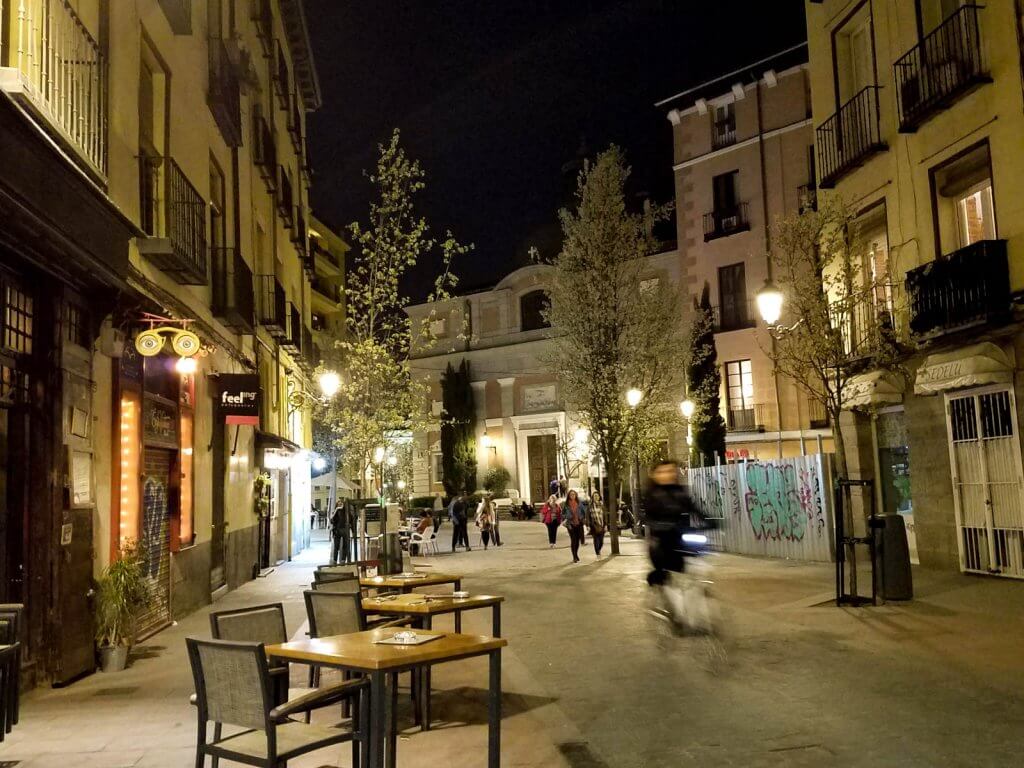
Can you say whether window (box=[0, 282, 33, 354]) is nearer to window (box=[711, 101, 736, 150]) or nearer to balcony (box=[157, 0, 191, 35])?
balcony (box=[157, 0, 191, 35])

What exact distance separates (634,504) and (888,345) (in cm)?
Result: 1639

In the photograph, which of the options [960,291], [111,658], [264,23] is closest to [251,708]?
[111,658]

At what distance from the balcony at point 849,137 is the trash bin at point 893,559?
7563mm

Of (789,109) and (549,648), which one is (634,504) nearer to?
(789,109)

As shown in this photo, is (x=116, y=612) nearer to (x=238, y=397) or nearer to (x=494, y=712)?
(x=494, y=712)

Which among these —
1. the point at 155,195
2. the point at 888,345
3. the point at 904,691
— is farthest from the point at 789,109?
the point at 904,691

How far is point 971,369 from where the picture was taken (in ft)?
43.0

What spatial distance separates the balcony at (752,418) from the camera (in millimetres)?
31875

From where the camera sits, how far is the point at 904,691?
7.30 m

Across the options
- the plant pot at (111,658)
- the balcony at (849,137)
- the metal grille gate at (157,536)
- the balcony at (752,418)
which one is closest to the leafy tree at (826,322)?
the balcony at (849,137)

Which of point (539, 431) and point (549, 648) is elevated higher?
point (539, 431)

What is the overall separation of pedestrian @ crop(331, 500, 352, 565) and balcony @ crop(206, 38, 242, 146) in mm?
7995

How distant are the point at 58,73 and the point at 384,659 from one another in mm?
6585

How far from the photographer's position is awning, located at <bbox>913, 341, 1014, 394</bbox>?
13.0m
